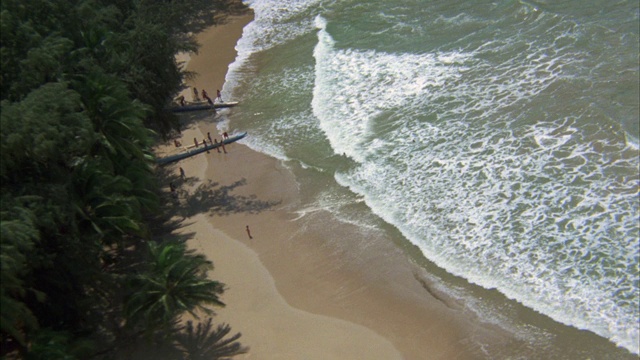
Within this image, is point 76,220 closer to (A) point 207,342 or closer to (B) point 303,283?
(A) point 207,342

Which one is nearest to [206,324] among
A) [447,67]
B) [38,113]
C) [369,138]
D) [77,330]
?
[77,330]

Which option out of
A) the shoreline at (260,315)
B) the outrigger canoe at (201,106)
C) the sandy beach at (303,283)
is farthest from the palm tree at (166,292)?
the outrigger canoe at (201,106)

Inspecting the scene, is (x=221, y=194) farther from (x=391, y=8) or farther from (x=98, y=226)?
(x=391, y=8)

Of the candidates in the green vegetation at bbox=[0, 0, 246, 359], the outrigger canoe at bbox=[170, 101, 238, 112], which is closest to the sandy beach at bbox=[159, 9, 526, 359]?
the green vegetation at bbox=[0, 0, 246, 359]

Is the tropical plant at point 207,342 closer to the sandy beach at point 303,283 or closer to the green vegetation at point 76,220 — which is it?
the green vegetation at point 76,220

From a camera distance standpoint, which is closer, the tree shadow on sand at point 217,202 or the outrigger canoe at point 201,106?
the tree shadow on sand at point 217,202

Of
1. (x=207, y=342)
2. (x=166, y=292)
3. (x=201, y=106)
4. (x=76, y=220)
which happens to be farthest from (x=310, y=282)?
(x=201, y=106)
